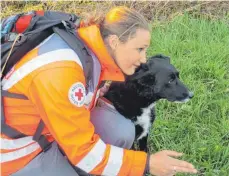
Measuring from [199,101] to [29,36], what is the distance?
166cm

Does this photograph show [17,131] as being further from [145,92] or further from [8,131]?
[145,92]

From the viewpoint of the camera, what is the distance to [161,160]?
225 cm

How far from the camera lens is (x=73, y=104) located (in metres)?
2.04

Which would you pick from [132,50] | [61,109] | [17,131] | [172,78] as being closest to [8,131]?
[17,131]

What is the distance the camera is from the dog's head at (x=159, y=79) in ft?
9.28

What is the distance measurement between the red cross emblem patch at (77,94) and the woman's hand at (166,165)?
47cm

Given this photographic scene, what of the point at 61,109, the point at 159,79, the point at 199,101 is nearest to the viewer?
the point at 61,109

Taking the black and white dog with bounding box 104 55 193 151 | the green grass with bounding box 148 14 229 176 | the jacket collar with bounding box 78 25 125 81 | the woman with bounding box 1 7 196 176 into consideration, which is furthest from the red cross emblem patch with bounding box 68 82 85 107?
the green grass with bounding box 148 14 229 176

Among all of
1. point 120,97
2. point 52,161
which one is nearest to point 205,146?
point 120,97

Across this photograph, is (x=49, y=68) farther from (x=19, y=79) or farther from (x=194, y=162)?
(x=194, y=162)

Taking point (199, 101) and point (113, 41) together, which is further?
point (199, 101)

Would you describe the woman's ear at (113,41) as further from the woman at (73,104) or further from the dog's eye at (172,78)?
the dog's eye at (172,78)

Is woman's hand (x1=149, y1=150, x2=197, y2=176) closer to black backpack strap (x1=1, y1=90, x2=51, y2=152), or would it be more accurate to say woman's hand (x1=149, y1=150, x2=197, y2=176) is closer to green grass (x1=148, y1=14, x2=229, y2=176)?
black backpack strap (x1=1, y1=90, x2=51, y2=152)

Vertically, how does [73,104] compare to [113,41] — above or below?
below
